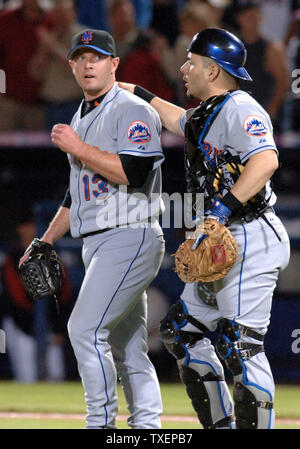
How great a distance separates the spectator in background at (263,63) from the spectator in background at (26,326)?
106 inches

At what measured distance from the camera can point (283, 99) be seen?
8.38 m

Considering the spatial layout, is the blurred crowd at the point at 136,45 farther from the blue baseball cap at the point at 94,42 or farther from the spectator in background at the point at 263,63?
the blue baseball cap at the point at 94,42

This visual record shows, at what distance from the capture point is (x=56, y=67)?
8742 millimetres

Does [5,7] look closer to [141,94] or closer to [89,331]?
[141,94]

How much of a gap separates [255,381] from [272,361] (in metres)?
4.62

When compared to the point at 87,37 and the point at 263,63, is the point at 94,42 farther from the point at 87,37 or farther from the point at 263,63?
the point at 263,63

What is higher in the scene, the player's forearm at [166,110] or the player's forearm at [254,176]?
the player's forearm at [166,110]

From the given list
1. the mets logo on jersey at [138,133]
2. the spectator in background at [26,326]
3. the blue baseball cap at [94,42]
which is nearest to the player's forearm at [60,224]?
the mets logo on jersey at [138,133]

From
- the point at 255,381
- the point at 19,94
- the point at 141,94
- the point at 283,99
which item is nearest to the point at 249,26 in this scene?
the point at 283,99

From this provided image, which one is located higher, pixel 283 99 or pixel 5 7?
pixel 5 7

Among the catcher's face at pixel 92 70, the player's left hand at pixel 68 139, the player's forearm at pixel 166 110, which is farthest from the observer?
the player's forearm at pixel 166 110

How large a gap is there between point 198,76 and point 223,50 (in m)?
0.17

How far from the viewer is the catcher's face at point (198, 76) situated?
3846mm

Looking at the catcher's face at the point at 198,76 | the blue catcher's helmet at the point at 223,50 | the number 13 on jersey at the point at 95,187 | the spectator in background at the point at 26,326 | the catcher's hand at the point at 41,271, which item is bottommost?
the spectator in background at the point at 26,326
